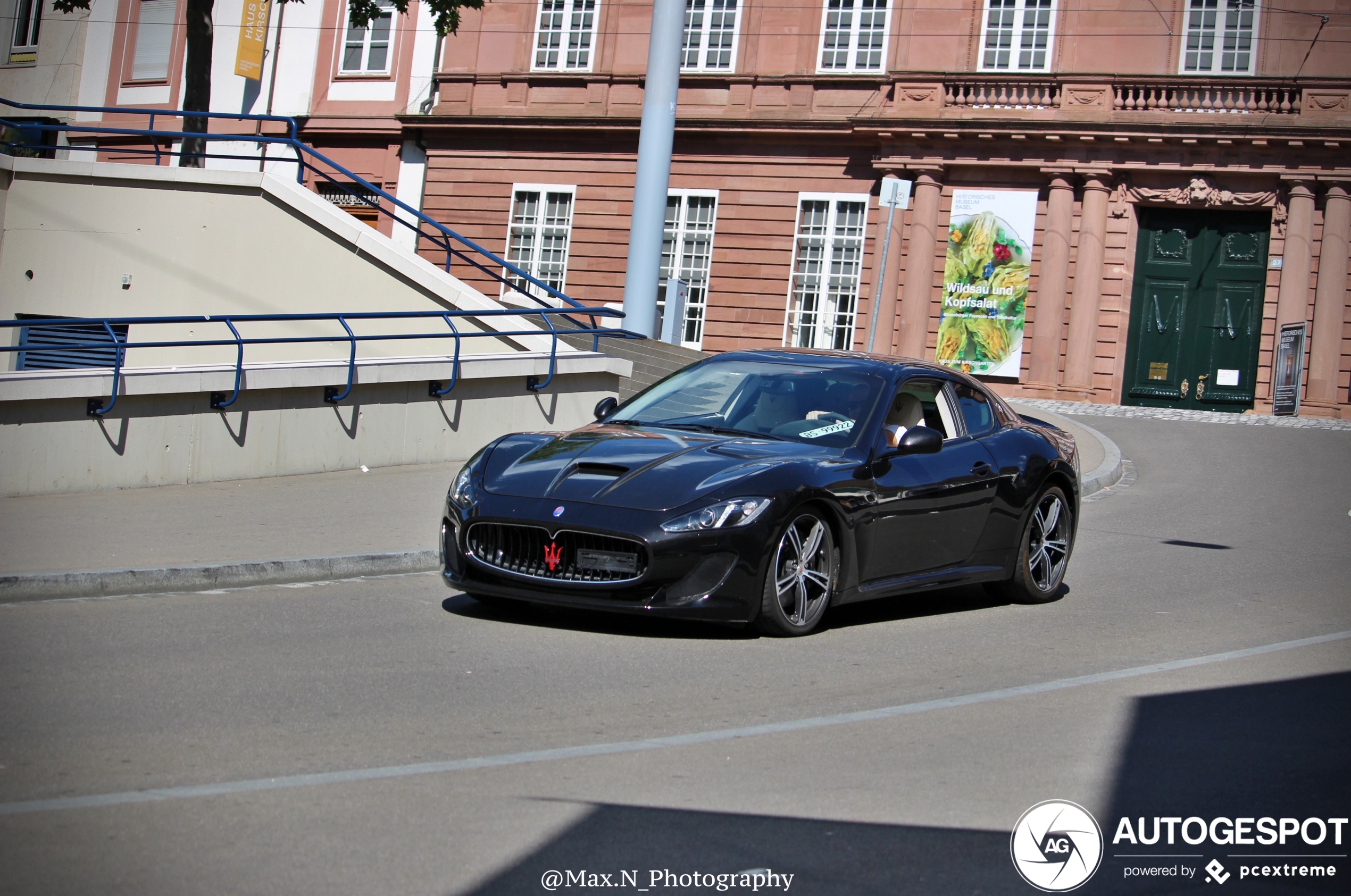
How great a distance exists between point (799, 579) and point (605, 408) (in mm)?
2037

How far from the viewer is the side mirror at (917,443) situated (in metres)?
8.05

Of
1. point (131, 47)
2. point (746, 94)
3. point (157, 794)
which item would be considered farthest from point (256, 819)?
point (131, 47)

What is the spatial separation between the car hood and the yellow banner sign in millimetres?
33186

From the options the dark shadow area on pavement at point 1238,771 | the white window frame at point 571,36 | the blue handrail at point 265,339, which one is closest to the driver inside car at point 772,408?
the dark shadow area on pavement at point 1238,771

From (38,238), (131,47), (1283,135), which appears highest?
(131,47)

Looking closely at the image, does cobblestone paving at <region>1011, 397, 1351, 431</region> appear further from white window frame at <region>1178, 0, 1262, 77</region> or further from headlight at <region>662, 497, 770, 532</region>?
headlight at <region>662, 497, 770, 532</region>

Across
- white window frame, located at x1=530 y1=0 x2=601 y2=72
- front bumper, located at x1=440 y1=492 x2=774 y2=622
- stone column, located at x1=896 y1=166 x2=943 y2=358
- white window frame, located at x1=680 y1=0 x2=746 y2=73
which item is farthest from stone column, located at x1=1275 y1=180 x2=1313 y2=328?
front bumper, located at x1=440 y1=492 x2=774 y2=622

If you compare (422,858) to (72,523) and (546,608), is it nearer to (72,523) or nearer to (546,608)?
(546,608)

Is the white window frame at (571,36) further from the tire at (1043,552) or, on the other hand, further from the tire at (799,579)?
the tire at (799,579)

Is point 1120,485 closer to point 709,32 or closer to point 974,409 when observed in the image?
point 974,409

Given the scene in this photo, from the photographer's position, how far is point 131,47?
4209cm

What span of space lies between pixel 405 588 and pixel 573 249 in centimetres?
2695

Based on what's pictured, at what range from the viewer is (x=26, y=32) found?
147ft

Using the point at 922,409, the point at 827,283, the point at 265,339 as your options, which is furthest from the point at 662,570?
the point at 827,283
